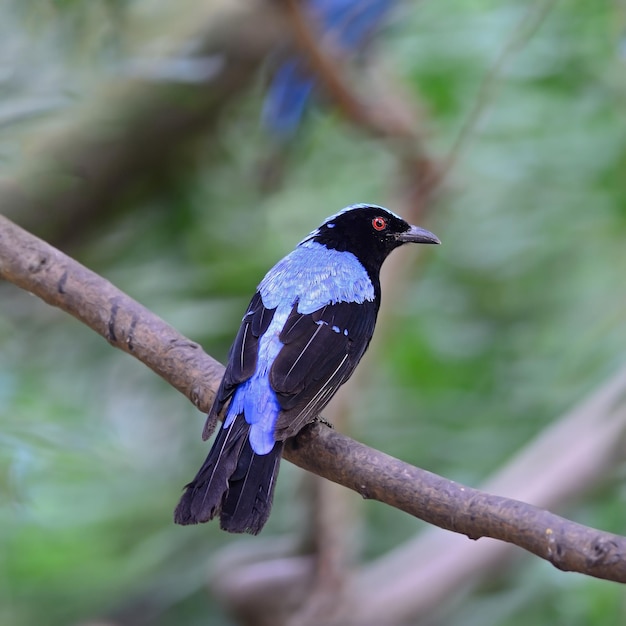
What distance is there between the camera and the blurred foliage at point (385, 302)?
4.14 meters

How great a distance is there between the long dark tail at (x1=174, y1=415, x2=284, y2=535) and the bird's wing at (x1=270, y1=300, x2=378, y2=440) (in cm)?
10

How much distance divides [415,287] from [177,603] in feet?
7.04

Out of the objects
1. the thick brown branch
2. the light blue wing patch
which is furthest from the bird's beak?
the thick brown branch

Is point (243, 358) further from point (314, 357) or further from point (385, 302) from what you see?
point (385, 302)

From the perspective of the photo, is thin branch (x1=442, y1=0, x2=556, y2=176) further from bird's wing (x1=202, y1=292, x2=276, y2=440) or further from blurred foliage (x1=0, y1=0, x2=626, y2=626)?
bird's wing (x1=202, y1=292, x2=276, y2=440)

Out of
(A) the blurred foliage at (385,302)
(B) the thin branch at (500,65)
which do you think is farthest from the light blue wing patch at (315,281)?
(B) the thin branch at (500,65)

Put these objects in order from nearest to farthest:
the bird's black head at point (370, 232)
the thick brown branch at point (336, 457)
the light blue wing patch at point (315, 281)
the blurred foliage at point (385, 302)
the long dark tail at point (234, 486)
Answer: the thick brown branch at point (336, 457) < the long dark tail at point (234, 486) < the light blue wing patch at point (315, 281) < the bird's black head at point (370, 232) < the blurred foliage at point (385, 302)

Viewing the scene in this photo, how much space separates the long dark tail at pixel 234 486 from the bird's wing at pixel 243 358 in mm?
72

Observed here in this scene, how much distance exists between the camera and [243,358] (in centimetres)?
277

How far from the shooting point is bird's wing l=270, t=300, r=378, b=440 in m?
2.62

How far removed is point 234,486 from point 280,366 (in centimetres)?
45

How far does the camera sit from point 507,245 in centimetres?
540

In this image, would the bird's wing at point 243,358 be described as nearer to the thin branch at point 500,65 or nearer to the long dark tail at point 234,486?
the long dark tail at point 234,486

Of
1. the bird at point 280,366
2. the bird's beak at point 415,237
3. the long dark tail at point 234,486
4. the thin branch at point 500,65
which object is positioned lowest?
the long dark tail at point 234,486
